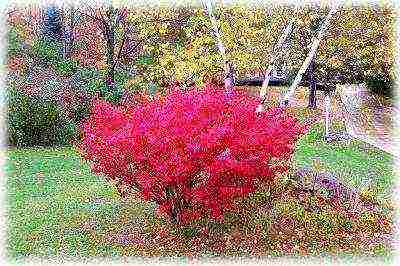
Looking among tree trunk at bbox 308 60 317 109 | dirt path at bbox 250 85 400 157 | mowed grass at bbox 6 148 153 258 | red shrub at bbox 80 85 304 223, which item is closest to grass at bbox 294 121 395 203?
dirt path at bbox 250 85 400 157

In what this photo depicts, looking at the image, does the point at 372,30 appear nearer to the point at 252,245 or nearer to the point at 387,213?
the point at 387,213

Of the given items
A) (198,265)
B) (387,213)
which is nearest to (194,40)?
(387,213)

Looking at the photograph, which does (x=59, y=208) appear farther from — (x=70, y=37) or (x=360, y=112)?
(x=360, y=112)

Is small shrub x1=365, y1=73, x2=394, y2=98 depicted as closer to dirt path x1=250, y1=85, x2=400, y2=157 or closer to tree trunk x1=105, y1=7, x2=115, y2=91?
dirt path x1=250, y1=85, x2=400, y2=157

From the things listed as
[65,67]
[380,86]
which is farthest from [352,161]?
[380,86]

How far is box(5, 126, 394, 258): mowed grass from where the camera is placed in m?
6.82

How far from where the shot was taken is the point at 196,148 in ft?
19.1

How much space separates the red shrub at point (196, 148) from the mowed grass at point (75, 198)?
0.93 m

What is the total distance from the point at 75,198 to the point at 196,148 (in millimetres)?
2970

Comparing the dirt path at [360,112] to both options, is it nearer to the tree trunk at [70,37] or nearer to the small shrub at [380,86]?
the small shrub at [380,86]

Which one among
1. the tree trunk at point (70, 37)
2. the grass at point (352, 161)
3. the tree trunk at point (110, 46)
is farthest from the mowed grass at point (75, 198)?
the tree trunk at point (70, 37)

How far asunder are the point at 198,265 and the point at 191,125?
1.44m

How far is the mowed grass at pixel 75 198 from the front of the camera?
6.82 metres

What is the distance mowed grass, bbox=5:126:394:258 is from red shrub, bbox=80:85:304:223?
0.93 m
